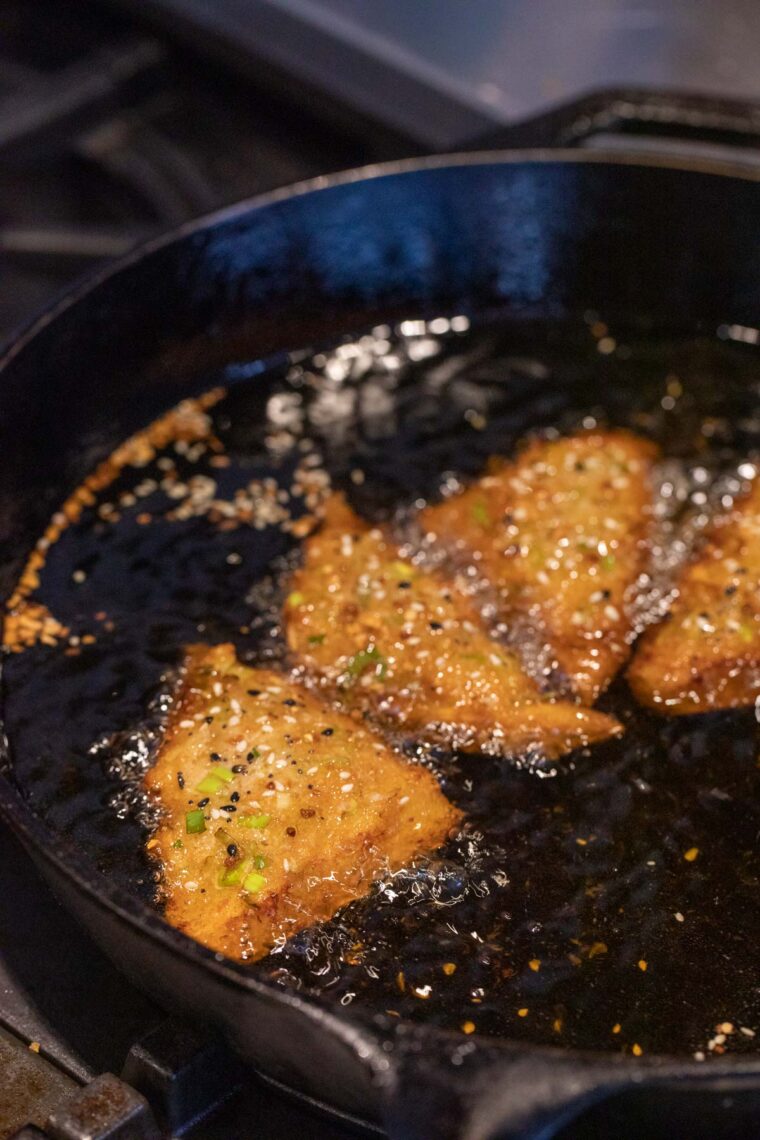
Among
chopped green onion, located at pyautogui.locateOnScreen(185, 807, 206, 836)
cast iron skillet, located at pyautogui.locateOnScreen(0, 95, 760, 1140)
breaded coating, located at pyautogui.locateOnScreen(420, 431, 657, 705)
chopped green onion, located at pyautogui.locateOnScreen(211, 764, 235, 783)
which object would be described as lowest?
chopped green onion, located at pyautogui.locateOnScreen(185, 807, 206, 836)

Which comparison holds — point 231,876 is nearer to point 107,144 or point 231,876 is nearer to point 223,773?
point 223,773

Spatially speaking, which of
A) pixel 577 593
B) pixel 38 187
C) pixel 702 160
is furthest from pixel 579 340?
pixel 38 187

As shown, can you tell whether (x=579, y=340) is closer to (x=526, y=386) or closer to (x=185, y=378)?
(x=526, y=386)

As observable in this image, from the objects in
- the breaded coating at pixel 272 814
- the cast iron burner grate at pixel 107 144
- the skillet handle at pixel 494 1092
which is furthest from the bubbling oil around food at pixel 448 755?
the cast iron burner grate at pixel 107 144

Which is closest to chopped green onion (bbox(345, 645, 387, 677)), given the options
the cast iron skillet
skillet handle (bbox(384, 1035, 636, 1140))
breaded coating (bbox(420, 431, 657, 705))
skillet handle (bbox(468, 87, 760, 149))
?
breaded coating (bbox(420, 431, 657, 705))

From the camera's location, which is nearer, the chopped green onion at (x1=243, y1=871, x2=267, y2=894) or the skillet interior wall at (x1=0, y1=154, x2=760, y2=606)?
the chopped green onion at (x1=243, y1=871, x2=267, y2=894)

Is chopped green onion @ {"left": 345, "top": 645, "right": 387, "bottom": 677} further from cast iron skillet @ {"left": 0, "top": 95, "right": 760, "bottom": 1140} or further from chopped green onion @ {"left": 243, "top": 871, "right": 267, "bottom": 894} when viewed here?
cast iron skillet @ {"left": 0, "top": 95, "right": 760, "bottom": 1140}
